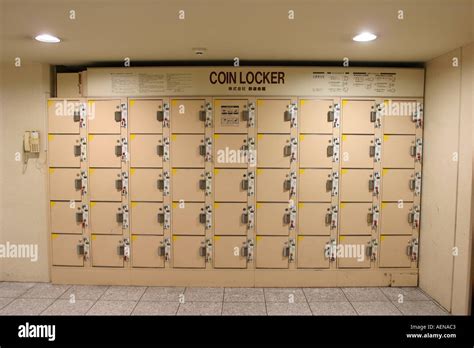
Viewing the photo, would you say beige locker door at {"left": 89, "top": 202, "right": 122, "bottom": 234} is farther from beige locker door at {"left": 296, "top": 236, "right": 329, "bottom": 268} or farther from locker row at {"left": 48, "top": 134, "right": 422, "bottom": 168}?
beige locker door at {"left": 296, "top": 236, "right": 329, "bottom": 268}

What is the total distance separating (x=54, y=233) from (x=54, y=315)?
1038 mm

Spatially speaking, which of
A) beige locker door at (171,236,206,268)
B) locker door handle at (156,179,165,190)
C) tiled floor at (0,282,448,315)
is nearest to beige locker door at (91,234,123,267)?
tiled floor at (0,282,448,315)

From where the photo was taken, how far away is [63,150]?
12.0 feet

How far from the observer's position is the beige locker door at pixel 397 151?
11.8 ft

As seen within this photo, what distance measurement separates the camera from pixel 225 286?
3.67 meters

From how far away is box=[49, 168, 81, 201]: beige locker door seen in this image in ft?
12.0

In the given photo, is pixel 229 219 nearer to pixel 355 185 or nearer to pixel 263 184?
pixel 263 184

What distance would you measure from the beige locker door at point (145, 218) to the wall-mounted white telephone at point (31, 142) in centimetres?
132

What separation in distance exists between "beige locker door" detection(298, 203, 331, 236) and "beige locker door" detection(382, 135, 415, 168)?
2.84 ft

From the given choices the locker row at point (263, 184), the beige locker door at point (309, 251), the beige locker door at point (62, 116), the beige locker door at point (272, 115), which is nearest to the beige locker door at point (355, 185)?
the locker row at point (263, 184)

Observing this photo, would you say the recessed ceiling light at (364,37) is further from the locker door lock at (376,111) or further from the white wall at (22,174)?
the white wall at (22,174)

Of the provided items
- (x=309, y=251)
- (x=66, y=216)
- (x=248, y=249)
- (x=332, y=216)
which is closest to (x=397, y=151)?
(x=332, y=216)

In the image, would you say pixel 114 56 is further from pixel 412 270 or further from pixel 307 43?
pixel 412 270

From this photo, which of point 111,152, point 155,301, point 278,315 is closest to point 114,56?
point 111,152
